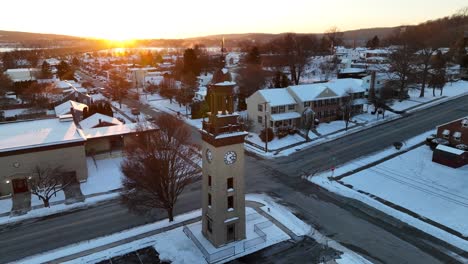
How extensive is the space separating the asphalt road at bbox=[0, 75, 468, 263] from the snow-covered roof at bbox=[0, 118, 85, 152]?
343 inches

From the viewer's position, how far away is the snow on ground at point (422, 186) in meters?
26.9

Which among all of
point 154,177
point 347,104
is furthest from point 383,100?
point 154,177

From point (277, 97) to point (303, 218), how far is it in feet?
85.8

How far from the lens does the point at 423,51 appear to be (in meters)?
65.6

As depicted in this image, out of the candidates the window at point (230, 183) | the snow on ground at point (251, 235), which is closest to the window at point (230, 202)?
the window at point (230, 183)

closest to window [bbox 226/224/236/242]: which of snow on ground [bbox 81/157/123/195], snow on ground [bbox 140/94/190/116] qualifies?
snow on ground [bbox 81/157/123/195]

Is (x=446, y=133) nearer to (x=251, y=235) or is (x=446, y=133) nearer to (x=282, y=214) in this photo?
(x=282, y=214)

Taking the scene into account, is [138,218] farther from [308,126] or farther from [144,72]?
[144,72]

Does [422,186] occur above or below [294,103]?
below

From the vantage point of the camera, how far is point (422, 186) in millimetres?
31219

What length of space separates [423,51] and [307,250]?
58661 millimetres

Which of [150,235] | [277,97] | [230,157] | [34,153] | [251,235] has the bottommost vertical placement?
[150,235]

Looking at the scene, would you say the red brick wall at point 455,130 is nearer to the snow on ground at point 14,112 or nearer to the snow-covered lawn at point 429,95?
the snow-covered lawn at point 429,95

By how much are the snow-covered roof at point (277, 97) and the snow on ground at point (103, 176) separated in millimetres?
21747
